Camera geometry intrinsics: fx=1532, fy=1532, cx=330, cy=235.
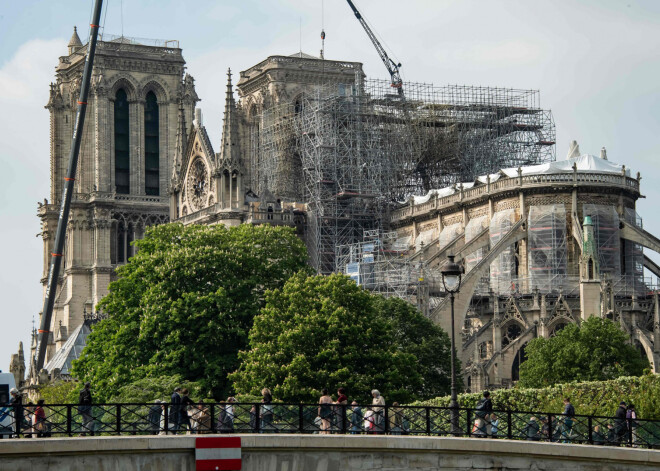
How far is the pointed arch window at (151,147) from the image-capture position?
12506cm

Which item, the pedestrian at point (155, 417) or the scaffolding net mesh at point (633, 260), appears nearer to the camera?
the pedestrian at point (155, 417)

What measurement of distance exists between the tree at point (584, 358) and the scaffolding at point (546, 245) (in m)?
16.5

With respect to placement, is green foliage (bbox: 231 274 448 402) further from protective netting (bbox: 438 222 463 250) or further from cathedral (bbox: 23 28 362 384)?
cathedral (bbox: 23 28 362 384)

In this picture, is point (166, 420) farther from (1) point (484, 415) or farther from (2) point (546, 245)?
(2) point (546, 245)

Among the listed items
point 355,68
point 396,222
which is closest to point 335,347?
point 396,222

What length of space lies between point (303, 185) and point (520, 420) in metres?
64.2

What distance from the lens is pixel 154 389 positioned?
5703cm

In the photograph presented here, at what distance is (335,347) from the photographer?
184 ft

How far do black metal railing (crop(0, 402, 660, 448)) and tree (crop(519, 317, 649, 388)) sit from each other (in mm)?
26256

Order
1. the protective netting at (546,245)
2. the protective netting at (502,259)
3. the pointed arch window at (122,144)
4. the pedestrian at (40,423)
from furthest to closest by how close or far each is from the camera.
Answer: the pointed arch window at (122,144), the protective netting at (502,259), the protective netting at (546,245), the pedestrian at (40,423)

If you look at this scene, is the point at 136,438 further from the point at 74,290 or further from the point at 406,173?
the point at 74,290

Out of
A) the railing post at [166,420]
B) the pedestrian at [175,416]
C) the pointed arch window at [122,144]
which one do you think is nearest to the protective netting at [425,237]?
the pointed arch window at [122,144]

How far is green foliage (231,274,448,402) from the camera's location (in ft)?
180

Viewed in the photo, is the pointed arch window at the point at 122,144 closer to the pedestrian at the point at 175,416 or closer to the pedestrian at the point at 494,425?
the pedestrian at the point at 494,425
